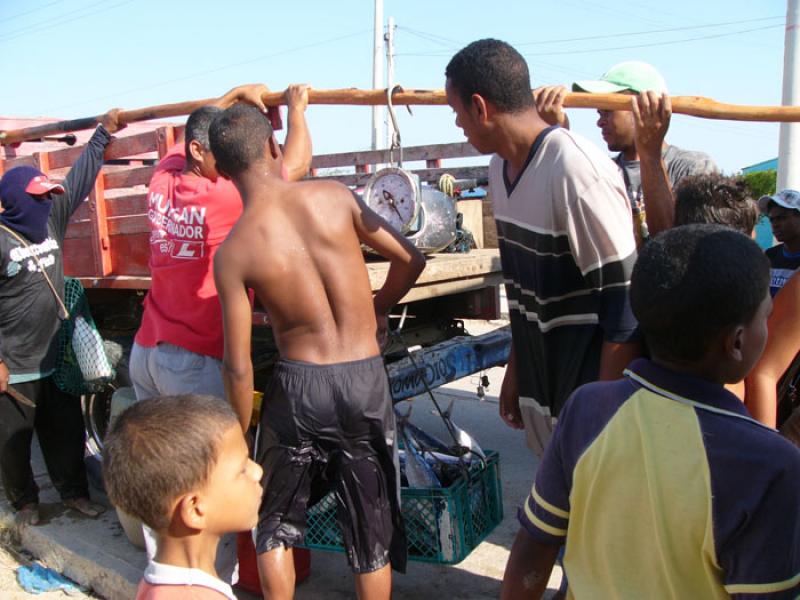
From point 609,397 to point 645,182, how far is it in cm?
117

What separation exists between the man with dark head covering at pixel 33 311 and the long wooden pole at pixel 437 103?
0.41m

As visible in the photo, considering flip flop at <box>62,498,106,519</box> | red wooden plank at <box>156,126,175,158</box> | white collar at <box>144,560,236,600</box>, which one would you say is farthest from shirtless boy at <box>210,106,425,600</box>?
flip flop at <box>62,498,106,519</box>

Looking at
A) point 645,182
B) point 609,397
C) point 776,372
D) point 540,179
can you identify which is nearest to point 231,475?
point 609,397

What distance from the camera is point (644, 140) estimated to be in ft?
7.49

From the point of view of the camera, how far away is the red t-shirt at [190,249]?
10.2 ft

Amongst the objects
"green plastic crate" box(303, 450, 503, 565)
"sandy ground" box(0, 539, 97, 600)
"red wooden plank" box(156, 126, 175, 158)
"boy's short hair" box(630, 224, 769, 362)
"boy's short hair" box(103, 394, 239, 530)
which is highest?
"red wooden plank" box(156, 126, 175, 158)

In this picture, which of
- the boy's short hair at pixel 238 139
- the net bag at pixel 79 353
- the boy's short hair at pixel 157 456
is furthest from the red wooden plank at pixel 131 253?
the boy's short hair at pixel 157 456

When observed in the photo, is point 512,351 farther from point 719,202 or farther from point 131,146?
point 131,146

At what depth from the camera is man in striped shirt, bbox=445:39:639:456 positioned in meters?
2.06

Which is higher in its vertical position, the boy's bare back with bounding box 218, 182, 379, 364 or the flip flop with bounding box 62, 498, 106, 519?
the boy's bare back with bounding box 218, 182, 379, 364

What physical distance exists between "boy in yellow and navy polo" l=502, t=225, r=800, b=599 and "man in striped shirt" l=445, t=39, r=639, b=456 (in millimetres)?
722

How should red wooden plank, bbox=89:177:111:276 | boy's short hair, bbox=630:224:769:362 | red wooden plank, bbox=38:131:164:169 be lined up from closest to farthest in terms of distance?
Result: boy's short hair, bbox=630:224:769:362, red wooden plank, bbox=38:131:164:169, red wooden plank, bbox=89:177:111:276

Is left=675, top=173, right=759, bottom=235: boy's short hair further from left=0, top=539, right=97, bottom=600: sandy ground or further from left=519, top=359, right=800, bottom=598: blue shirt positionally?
left=0, top=539, right=97, bottom=600: sandy ground

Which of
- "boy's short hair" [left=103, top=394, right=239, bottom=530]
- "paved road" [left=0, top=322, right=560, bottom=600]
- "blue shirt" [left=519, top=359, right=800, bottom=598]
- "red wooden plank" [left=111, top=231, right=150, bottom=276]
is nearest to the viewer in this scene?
"blue shirt" [left=519, top=359, right=800, bottom=598]
